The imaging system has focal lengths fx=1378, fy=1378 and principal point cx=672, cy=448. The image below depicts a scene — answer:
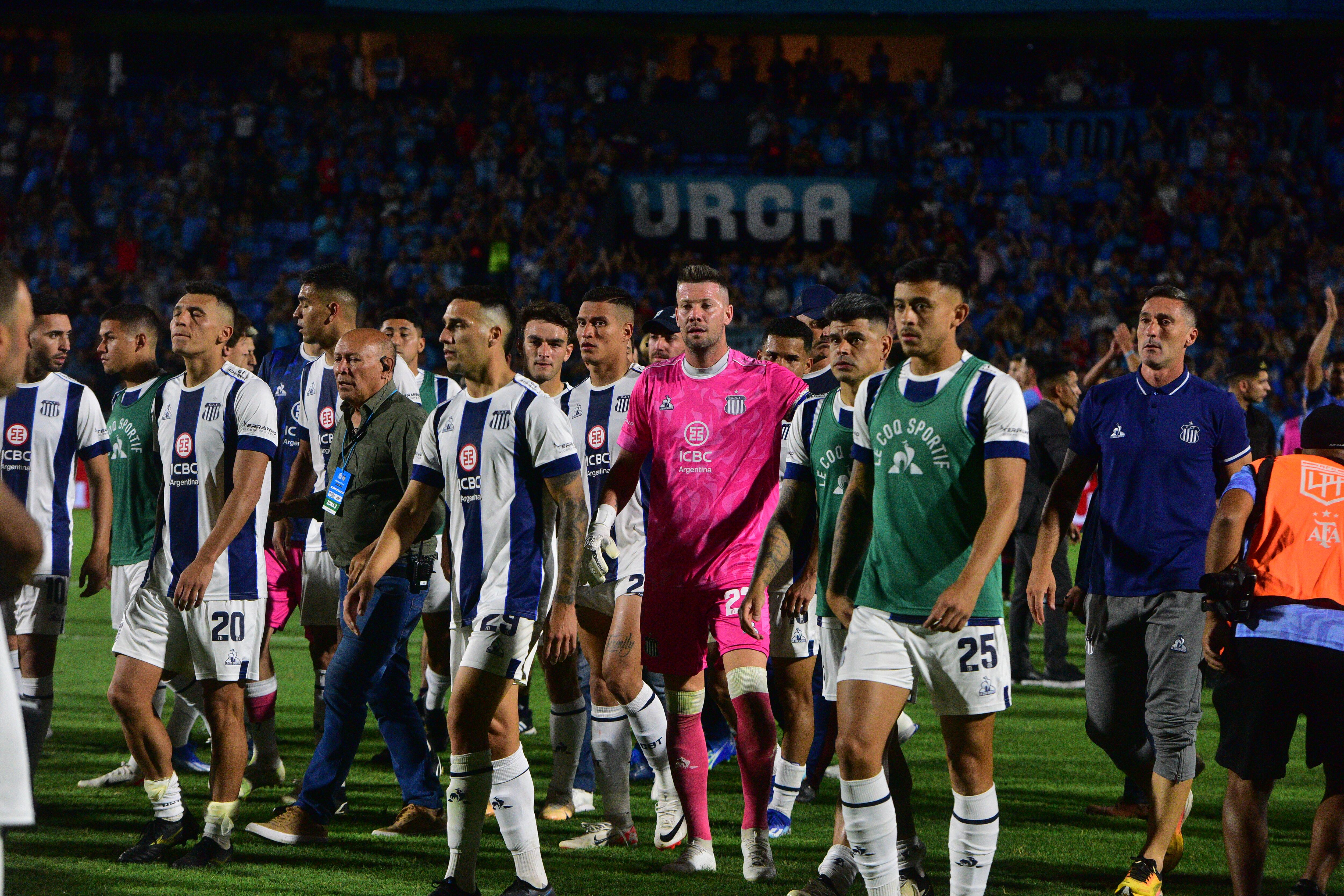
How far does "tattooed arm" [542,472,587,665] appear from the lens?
206 inches

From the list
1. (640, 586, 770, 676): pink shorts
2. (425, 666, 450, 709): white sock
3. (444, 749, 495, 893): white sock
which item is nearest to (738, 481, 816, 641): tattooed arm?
(640, 586, 770, 676): pink shorts

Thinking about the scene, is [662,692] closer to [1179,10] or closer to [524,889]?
[524,889]

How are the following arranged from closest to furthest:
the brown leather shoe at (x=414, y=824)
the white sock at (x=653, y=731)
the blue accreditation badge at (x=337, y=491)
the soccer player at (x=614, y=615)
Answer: the soccer player at (x=614, y=615) < the white sock at (x=653, y=731) < the blue accreditation badge at (x=337, y=491) < the brown leather shoe at (x=414, y=824)

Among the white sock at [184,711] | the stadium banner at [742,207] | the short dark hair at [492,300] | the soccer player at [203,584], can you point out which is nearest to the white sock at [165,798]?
the soccer player at [203,584]

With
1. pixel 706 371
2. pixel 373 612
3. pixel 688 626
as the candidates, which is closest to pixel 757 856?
pixel 688 626

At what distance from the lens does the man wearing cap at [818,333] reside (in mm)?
7348

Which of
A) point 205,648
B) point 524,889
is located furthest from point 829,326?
point 205,648

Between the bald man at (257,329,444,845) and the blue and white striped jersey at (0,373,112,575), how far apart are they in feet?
4.53

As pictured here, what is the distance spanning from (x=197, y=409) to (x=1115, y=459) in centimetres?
407

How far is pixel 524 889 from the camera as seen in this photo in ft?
17.3

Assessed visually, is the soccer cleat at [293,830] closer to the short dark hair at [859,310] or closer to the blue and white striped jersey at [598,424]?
the blue and white striped jersey at [598,424]

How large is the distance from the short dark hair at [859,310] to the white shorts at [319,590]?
3.25 metres

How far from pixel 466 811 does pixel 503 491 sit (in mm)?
1228

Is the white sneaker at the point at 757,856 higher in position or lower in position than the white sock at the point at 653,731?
lower
